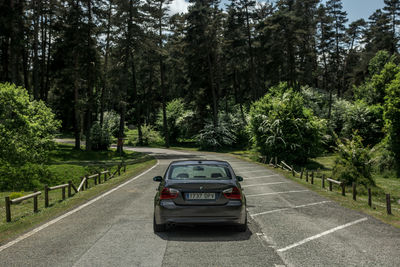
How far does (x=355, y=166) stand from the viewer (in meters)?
18.2

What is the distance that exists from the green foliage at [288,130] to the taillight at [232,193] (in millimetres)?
21820

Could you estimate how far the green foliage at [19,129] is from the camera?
20.1m

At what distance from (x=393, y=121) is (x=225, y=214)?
23.2 m

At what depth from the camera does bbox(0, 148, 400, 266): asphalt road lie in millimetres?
5586

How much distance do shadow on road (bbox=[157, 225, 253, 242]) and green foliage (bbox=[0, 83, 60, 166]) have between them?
16052 mm

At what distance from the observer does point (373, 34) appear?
58656mm

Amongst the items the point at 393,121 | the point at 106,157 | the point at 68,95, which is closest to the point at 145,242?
the point at 393,121

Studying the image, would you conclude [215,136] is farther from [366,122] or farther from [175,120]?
[366,122]

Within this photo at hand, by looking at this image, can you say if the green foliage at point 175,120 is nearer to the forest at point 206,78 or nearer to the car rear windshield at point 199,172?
the forest at point 206,78

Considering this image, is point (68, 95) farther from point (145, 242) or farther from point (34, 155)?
point (145, 242)

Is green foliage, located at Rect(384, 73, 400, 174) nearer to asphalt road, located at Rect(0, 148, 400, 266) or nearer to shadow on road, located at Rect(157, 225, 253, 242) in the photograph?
asphalt road, located at Rect(0, 148, 400, 266)

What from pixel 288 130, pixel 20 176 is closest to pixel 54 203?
pixel 20 176

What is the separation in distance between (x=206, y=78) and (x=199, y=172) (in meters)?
40.5

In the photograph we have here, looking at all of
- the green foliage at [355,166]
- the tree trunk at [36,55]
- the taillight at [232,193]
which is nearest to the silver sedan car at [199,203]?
the taillight at [232,193]
